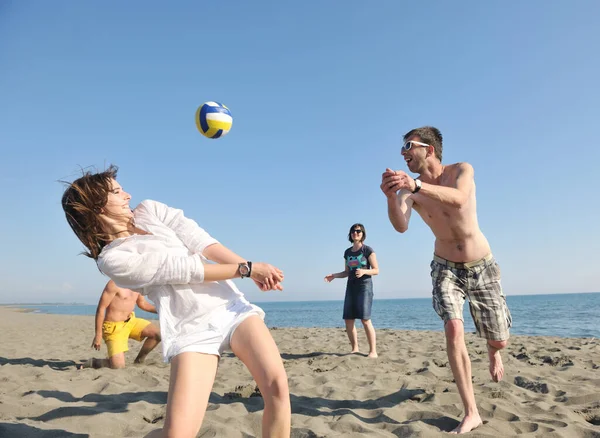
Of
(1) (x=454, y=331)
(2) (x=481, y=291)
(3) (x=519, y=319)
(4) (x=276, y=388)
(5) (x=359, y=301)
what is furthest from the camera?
(3) (x=519, y=319)

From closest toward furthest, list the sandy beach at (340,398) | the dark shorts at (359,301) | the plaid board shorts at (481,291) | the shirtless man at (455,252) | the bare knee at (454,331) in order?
the sandy beach at (340,398) → the bare knee at (454,331) → the shirtless man at (455,252) → the plaid board shorts at (481,291) → the dark shorts at (359,301)

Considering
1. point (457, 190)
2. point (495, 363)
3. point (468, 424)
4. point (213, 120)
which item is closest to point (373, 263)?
point (495, 363)

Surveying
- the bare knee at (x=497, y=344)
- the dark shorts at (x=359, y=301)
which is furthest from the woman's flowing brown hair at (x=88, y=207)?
the dark shorts at (x=359, y=301)

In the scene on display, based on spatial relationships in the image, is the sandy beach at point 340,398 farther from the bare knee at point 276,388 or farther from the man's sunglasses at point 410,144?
the man's sunglasses at point 410,144

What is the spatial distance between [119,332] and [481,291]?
4.92 metres

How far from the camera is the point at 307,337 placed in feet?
36.3

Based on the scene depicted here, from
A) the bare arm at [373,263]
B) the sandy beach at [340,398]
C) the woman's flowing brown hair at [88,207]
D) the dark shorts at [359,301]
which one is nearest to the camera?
the woman's flowing brown hair at [88,207]

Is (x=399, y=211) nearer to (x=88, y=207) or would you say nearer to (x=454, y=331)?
(x=454, y=331)

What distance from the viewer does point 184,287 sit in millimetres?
2361

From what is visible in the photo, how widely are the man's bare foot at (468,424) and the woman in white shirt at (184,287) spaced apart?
1.78 m

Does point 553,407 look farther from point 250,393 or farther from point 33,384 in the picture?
point 33,384

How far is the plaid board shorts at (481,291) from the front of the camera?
157 inches

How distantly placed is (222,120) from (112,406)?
304 centimetres

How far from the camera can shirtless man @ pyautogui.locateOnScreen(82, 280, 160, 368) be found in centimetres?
623
